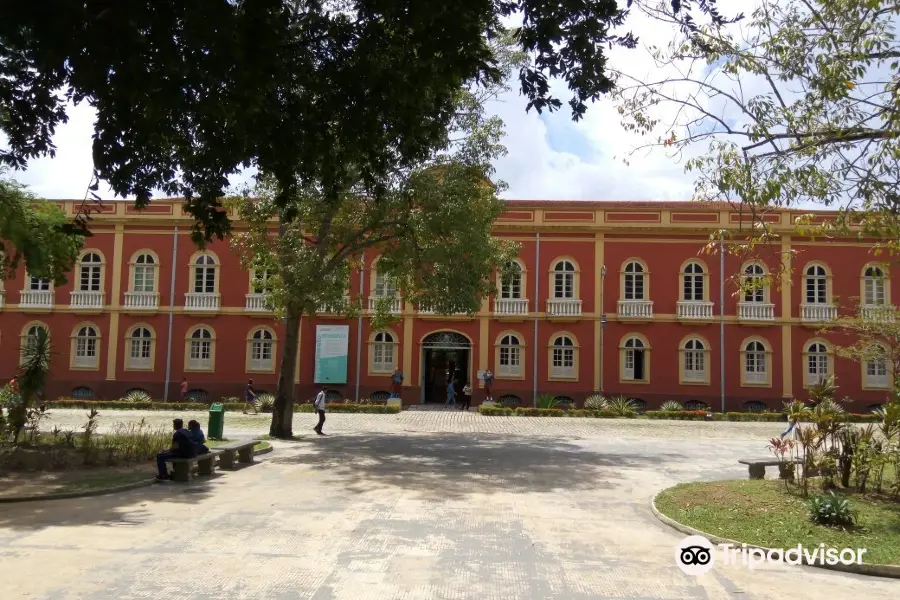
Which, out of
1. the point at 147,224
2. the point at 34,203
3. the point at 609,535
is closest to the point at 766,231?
the point at 609,535

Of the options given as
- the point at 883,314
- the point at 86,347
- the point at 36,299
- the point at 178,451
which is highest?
the point at 36,299

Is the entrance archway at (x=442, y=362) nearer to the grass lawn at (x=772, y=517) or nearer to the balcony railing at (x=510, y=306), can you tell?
the balcony railing at (x=510, y=306)

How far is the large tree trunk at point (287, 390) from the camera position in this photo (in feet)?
61.4

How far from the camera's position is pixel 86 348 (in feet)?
105

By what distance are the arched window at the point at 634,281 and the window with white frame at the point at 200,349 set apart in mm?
18154

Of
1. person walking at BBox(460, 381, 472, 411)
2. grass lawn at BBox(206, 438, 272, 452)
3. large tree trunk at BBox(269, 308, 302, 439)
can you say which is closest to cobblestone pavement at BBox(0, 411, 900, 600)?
grass lawn at BBox(206, 438, 272, 452)

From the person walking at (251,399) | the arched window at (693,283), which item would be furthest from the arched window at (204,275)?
the arched window at (693,283)

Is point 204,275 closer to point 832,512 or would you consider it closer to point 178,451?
point 178,451

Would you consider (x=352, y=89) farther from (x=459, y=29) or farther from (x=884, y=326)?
(x=884, y=326)

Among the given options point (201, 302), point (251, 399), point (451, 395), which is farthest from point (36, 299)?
point (451, 395)

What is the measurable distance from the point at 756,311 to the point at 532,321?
30.5 ft

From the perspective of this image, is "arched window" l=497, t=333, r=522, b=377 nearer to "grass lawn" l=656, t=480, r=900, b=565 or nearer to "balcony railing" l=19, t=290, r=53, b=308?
"balcony railing" l=19, t=290, r=53, b=308

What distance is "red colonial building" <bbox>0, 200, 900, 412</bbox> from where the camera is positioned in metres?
30.5

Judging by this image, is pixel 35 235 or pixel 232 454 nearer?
pixel 232 454
